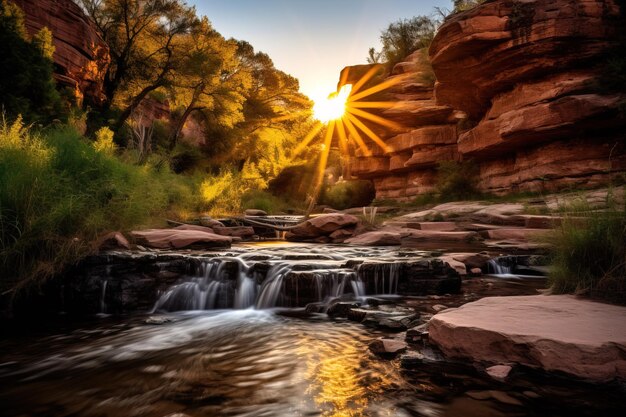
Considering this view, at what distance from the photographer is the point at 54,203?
4520 millimetres

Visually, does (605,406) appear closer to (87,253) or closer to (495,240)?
(87,253)

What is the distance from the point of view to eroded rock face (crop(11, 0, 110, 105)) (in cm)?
1255

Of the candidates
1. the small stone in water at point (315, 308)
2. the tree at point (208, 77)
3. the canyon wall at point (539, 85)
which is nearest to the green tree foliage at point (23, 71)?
the tree at point (208, 77)

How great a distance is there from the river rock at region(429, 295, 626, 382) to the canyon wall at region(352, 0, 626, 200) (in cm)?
1079

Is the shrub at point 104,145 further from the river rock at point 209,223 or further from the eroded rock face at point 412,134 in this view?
the eroded rock face at point 412,134

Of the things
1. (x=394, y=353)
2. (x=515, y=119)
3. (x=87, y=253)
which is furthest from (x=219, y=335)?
(x=515, y=119)

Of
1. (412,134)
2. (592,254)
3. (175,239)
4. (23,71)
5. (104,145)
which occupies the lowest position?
(175,239)

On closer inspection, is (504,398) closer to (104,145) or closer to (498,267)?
(498,267)

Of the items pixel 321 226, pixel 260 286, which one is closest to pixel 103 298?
pixel 260 286

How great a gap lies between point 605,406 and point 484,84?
1664 cm

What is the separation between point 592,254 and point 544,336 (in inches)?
67.8

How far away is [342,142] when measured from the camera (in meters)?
29.0

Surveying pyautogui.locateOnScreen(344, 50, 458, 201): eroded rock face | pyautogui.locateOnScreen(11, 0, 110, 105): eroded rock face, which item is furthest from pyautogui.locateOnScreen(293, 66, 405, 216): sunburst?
pyautogui.locateOnScreen(11, 0, 110, 105): eroded rock face

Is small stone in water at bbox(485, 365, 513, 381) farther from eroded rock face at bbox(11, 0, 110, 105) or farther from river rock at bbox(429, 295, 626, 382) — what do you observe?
eroded rock face at bbox(11, 0, 110, 105)
